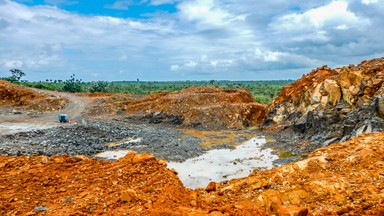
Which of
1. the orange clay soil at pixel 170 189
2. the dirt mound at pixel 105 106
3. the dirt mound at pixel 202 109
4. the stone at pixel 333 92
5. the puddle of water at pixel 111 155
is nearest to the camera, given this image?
the orange clay soil at pixel 170 189

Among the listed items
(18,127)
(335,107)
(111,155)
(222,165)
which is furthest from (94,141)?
(335,107)

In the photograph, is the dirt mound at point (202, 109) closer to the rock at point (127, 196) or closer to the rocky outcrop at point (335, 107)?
the rocky outcrop at point (335, 107)

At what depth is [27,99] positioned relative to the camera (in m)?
52.0

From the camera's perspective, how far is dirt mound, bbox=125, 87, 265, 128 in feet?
138

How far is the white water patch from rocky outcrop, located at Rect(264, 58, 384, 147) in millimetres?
5139

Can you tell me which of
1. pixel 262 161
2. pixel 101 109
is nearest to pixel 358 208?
pixel 262 161

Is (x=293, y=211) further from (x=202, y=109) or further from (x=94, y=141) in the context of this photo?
(x=202, y=109)

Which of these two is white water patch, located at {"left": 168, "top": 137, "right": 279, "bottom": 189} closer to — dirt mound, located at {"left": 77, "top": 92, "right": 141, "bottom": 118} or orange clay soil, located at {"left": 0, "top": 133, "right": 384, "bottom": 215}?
orange clay soil, located at {"left": 0, "top": 133, "right": 384, "bottom": 215}

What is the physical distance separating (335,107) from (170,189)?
24.5m

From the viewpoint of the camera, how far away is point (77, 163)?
40.9 ft

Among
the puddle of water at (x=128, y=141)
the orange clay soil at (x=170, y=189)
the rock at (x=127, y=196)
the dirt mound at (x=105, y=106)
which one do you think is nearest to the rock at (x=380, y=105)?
the orange clay soil at (x=170, y=189)

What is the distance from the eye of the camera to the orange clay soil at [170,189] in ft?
29.7

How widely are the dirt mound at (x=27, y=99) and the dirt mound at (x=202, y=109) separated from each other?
11554 mm

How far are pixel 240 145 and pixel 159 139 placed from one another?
7900 mm
